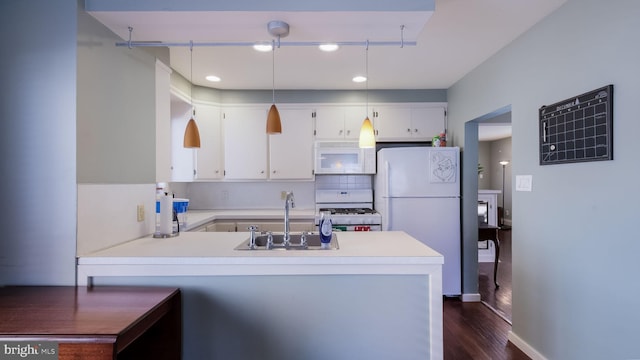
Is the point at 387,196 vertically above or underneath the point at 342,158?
underneath

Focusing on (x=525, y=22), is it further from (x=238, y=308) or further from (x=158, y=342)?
(x=158, y=342)

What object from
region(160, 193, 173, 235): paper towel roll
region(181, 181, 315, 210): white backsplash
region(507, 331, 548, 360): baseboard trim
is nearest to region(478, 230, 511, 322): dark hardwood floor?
region(507, 331, 548, 360): baseboard trim

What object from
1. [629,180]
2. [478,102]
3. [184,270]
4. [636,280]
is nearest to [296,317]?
[184,270]

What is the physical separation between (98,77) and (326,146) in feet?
7.80

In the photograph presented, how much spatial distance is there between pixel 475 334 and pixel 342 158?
2.16 metres

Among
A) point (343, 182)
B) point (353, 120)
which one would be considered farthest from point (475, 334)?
point (353, 120)

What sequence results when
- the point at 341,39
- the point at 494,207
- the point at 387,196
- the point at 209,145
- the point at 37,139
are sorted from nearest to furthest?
the point at 37,139 < the point at 341,39 < the point at 387,196 < the point at 209,145 < the point at 494,207

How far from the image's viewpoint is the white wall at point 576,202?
1.52 m

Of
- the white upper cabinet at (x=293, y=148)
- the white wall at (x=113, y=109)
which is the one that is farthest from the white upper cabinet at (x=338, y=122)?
the white wall at (x=113, y=109)

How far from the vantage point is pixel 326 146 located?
145 inches

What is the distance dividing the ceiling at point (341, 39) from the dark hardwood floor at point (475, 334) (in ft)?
Answer: 7.53

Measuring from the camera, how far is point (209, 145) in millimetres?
3619

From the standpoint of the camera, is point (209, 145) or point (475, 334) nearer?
point (475, 334)

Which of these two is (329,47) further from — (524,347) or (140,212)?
(524,347)
